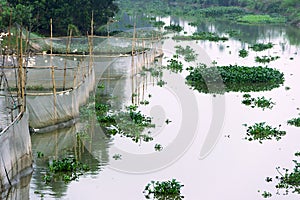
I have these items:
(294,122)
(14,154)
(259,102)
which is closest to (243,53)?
(259,102)

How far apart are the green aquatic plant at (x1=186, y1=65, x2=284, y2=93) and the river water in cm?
83

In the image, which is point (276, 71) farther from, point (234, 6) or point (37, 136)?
point (234, 6)

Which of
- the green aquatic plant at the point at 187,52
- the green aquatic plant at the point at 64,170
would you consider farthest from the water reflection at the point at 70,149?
the green aquatic plant at the point at 187,52

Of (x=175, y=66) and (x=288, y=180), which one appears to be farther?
(x=175, y=66)

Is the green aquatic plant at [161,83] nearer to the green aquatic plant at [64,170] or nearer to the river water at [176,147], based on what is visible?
the river water at [176,147]

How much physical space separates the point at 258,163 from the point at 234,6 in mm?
54942

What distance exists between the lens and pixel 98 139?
55.2ft

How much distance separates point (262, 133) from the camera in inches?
704

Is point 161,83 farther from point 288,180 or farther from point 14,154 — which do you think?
point 14,154

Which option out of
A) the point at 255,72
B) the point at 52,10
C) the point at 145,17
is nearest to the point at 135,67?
the point at 255,72

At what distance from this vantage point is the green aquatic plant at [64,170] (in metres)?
13.7

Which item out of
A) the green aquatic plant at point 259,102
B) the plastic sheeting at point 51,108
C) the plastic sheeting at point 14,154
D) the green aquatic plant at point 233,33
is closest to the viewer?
the plastic sheeting at point 14,154

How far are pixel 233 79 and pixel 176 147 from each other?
10178 millimetres

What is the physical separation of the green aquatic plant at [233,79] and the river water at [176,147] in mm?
832
